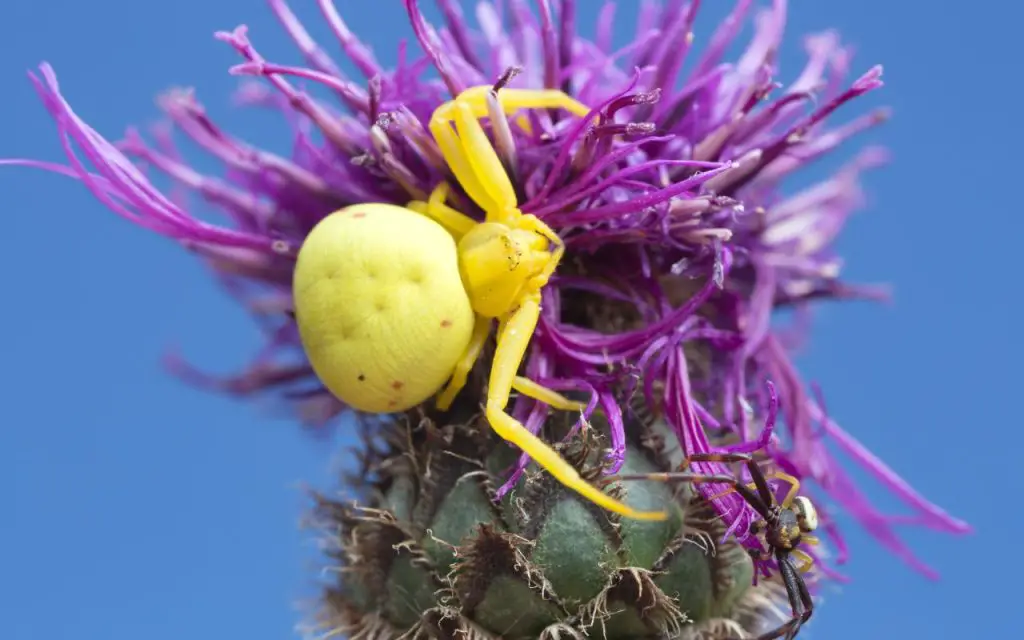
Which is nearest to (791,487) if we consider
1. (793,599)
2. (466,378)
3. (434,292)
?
(793,599)

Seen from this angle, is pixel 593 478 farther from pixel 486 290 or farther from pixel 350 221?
pixel 350 221

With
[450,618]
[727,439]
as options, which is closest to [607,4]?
[727,439]

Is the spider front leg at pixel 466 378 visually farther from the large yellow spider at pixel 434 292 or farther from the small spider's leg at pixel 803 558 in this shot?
the small spider's leg at pixel 803 558

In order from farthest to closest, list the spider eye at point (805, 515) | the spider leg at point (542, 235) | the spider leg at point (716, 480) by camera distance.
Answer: the spider leg at point (542, 235)
the spider eye at point (805, 515)
the spider leg at point (716, 480)

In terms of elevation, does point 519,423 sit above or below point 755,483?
below

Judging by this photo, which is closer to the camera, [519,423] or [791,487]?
[519,423]

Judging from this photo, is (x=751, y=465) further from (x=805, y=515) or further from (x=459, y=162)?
(x=459, y=162)

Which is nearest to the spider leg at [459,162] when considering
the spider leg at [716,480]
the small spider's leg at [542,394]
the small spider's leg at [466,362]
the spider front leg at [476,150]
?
the spider front leg at [476,150]
